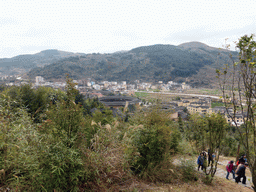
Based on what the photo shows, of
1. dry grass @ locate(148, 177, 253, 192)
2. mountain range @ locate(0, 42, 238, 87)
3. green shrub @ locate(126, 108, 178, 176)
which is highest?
mountain range @ locate(0, 42, 238, 87)

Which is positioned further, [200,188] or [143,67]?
[143,67]

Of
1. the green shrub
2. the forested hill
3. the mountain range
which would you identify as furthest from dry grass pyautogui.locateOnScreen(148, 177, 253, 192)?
the forested hill

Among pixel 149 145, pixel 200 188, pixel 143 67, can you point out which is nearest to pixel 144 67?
pixel 143 67

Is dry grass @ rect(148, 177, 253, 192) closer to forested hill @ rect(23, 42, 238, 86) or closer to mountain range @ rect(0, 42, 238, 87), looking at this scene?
mountain range @ rect(0, 42, 238, 87)

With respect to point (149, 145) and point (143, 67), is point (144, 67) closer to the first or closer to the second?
point (143, 67)

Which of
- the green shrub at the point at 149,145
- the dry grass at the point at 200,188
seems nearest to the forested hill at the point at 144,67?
the green shrub at the point at 149,145

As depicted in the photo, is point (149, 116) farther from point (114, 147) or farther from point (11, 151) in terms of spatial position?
point (11, 151)

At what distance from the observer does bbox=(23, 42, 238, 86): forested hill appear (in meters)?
88.2

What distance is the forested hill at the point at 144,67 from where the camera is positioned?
3472 inches

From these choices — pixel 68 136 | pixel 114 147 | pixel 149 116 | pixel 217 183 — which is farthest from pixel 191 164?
pixel 68 136

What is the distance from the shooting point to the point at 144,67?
4067 inches

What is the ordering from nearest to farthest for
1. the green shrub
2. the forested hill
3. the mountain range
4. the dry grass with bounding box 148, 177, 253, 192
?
the dry grass with bounding box 148, 177, 253, 192
the green shrub
the mountain range
the forested hill

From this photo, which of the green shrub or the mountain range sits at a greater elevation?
the mountain range

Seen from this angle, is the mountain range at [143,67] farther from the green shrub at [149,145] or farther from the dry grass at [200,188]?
the green shrub at [149,145]
